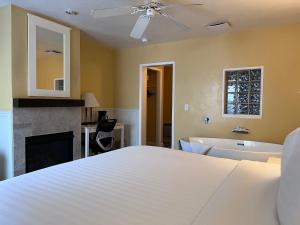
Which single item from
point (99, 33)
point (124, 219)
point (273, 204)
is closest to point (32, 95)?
point (99, 33)

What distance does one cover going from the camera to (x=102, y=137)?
12.4 ft

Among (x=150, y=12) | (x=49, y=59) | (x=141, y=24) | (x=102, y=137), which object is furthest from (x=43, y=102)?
(x=150, y=12)

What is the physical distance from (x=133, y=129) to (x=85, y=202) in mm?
3662

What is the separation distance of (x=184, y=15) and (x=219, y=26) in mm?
682

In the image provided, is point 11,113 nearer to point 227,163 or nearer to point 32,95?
point 32,95

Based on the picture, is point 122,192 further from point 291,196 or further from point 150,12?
point 150,12

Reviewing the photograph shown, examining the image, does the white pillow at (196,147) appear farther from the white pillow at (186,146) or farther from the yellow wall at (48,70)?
the yellow wall at (48,70)

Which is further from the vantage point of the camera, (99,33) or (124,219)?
(99,33)

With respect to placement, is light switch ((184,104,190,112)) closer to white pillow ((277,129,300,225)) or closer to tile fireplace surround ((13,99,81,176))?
tile fireplace surround ((13,99,81,176))

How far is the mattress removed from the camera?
3.30ft

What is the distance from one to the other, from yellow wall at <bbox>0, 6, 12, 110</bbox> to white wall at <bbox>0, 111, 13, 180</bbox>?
14 centimetres

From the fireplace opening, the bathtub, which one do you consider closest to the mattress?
the bathtub

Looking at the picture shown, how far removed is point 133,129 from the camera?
4809mm

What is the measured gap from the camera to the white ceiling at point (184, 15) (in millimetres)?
2580
